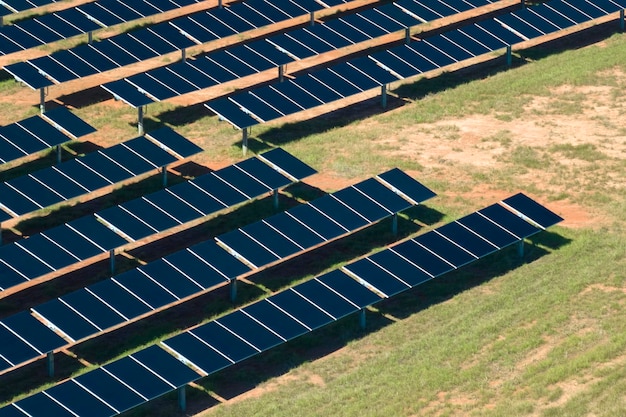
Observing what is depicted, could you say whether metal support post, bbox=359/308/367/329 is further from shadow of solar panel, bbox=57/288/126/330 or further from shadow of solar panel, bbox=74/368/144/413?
shadow of solar panel, bbox=74/368/144/413

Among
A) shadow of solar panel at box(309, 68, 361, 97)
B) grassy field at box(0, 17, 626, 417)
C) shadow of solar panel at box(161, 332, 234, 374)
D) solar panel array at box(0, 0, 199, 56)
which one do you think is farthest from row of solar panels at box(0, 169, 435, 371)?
solar panel array at box(0, 0, 199, 56)

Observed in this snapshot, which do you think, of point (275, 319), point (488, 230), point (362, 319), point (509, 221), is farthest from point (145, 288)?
point (509, 221)

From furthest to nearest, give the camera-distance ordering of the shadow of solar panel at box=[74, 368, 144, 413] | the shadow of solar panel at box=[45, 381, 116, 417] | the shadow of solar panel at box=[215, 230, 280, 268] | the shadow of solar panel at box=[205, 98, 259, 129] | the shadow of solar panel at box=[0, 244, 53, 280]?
the shadow of solar panel at box=[205, 98, 259, 129] → the shadow of solar panel at box=[215, 230, 280, 268] → the shadow of solar panel at box=[0, 244, 53, 280] → the shadow of solar panel at box=[74, 368, 144, 413] → the shadow of solar panel at box=[45, 381, 116, 417]

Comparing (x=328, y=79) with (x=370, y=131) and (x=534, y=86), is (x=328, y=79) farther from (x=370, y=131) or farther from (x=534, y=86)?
(x=534, y=86)

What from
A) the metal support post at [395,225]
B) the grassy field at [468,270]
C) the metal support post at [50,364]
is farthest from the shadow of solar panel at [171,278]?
the metal support post at [395,225]

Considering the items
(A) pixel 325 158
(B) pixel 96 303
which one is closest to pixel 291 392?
(B) pixel 96 303
